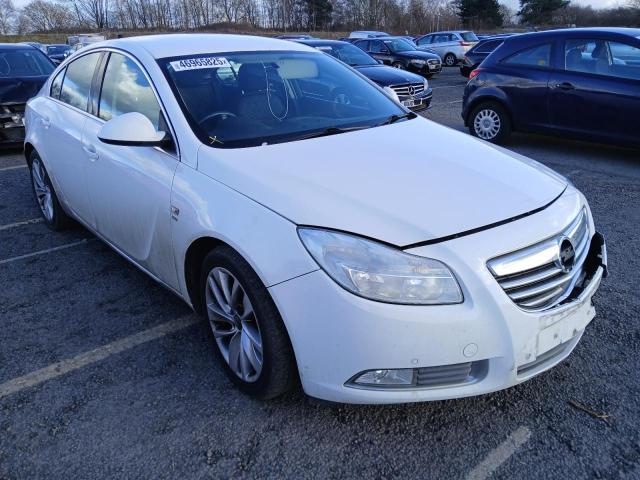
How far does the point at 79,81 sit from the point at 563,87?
230 inches

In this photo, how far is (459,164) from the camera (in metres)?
2.65

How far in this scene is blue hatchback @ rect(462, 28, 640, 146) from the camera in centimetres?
656

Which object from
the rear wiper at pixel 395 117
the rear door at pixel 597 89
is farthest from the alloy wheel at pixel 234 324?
the rear door at pixel 597 89

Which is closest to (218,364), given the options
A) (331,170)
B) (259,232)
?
(259,232)

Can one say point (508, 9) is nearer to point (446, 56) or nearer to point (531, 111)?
point (446, 56)

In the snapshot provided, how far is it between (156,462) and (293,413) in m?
0.61

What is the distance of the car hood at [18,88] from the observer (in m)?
7.58

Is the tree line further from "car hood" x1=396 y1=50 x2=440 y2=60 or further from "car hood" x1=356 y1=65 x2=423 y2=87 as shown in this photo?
"car hood" x1=356 y1=65 x2=423 y2=87

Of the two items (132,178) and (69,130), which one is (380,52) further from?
(132,178)

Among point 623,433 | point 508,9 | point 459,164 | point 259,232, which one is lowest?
point 623,433

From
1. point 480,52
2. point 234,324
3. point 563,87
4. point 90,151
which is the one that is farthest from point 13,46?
point 480,52

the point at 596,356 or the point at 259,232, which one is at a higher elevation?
the point at 259,232

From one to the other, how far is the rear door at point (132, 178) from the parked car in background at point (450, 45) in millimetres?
23746

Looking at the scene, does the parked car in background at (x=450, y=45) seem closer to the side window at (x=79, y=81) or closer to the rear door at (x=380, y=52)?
→ the rear door at (x=380, y=52)
